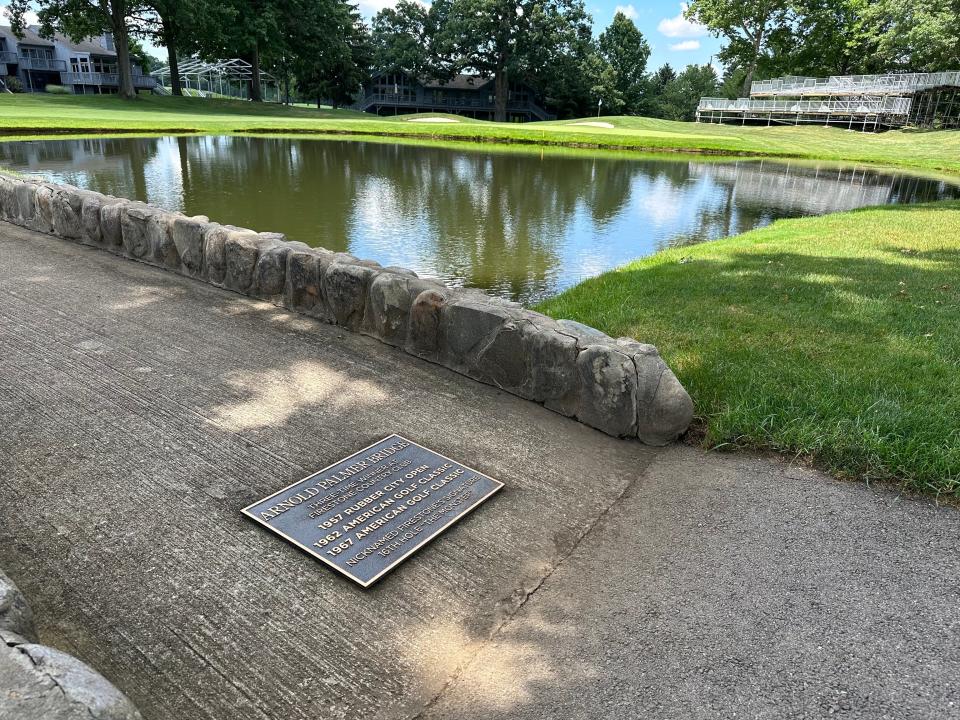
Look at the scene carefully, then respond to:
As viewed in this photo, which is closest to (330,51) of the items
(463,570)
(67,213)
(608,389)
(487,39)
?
(487,39)

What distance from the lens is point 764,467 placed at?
353 centimetres

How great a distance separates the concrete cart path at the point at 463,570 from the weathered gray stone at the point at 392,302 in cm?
64

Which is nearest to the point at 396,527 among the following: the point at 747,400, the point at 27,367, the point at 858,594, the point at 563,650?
the point at 563,650

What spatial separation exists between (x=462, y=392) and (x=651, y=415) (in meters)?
1.25

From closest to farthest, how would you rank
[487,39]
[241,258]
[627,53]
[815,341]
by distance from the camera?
[815,341], [241,258], [487,39], [627,53]

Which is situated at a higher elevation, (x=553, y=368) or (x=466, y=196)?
(x=466, y=196)

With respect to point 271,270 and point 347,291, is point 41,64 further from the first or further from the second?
point 347,291

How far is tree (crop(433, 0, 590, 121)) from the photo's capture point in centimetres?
5753

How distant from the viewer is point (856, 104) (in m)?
44.6

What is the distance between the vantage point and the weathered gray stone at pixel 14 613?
1941 millimetres

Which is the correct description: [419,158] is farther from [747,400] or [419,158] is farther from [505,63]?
[505,63]

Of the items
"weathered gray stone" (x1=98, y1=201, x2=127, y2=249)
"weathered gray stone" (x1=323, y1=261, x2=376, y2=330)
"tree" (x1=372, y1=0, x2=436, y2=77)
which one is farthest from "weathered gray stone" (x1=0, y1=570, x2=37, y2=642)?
"tree" (x1=372, y1=0, x2=436, y2=77)

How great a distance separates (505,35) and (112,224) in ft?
196

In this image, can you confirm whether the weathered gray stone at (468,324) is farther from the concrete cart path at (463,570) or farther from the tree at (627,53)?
the tree at (627,53)
